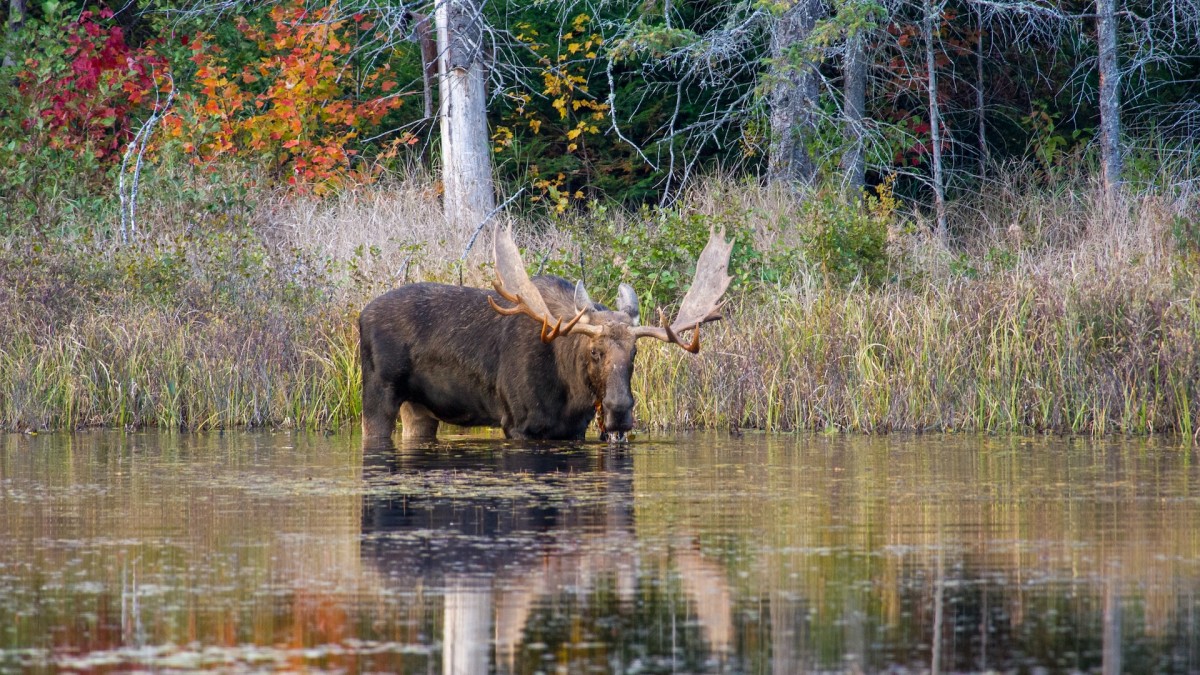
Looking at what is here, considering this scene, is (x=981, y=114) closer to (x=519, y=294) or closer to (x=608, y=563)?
(x=519, y=294)

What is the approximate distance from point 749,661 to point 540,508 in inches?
141

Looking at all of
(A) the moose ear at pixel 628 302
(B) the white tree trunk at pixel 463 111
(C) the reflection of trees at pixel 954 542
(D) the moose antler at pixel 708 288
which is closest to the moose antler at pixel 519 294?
(A) the moose ear at pixel 628 302

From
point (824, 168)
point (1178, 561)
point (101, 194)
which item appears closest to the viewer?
point (1178, 561)

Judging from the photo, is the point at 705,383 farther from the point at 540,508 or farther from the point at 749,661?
the point at 749,661

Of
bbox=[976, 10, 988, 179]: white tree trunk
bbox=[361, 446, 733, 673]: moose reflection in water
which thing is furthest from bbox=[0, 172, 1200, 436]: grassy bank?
bbox=[361, 446, 733, 673]: moose reflection in water

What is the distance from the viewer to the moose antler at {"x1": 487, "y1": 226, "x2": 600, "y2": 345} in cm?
1268

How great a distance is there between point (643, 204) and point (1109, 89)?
5.50m

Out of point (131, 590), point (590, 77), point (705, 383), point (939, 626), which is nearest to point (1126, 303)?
point (705, 383)

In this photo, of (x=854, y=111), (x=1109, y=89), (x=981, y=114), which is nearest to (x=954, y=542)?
(x=1109, y=89)

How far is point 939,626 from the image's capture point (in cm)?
602

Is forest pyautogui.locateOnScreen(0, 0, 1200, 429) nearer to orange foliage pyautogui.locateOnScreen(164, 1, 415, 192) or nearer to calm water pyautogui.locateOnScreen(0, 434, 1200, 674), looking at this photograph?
orange foliage pyautogui.locateOnScreen(164, 1, 415, 192)

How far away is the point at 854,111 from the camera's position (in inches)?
849

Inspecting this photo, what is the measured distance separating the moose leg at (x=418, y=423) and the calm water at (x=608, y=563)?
2104 millimetres

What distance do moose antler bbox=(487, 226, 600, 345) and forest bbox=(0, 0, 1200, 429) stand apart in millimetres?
1915
